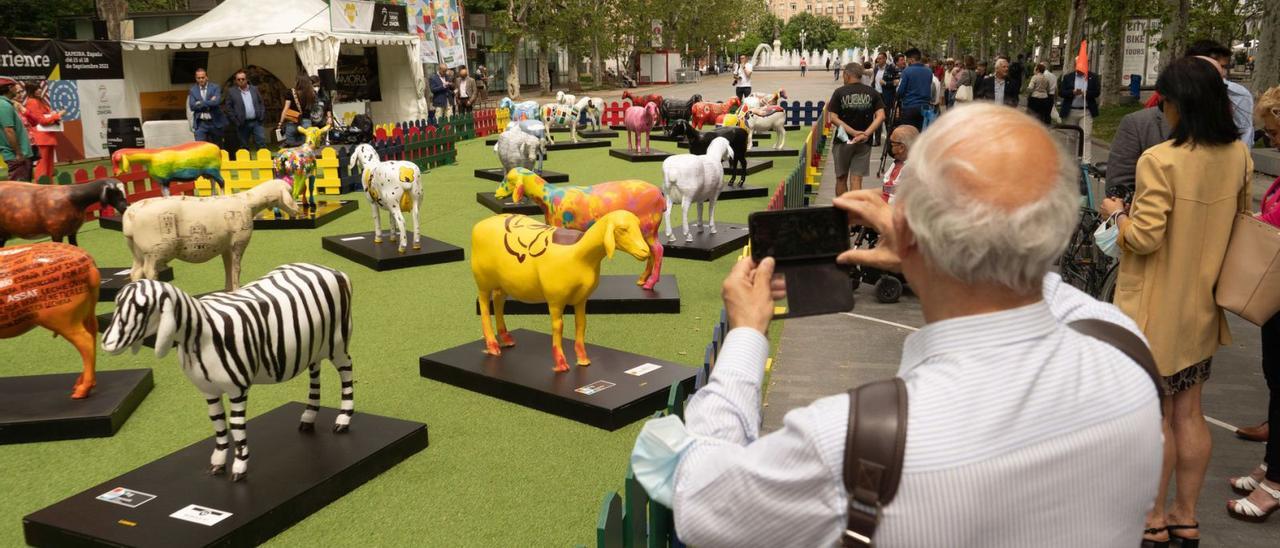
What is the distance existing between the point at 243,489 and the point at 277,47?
18.9 metres

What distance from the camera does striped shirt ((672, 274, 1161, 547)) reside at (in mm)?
1368

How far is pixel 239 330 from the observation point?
4.04 m

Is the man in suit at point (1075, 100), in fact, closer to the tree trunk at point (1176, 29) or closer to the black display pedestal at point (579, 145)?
the tree trunk at point (1176, 29)

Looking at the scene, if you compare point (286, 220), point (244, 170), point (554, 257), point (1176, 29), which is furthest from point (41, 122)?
point (1176, 29)

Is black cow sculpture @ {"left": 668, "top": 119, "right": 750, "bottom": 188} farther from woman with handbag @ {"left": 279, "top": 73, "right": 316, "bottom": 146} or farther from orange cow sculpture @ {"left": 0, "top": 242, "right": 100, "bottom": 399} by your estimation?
orange cow sculpture @ {"left": 0, "top": 242, "right": 100, "bottom": 399}

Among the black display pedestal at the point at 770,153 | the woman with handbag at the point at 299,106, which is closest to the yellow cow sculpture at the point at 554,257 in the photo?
the woman with handbag at the point at 299,106

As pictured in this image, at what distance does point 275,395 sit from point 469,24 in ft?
134

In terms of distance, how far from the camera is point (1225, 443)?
16.3 ft

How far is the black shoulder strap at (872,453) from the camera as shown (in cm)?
134

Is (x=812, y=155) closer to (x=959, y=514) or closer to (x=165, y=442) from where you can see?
(x=165, y=442)

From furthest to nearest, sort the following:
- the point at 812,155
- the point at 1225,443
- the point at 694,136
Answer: the point at 812,155
the point at 694,136
the point at 1225,443

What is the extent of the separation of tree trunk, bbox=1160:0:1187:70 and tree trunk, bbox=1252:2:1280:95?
20 cm

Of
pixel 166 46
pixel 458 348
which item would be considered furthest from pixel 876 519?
pixel 166 46

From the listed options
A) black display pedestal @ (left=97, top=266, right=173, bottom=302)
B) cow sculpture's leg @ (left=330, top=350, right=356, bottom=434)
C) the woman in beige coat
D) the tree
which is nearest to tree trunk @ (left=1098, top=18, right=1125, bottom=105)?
black display pedestal @ (left=97, top=266, right=173, bottom=302)
